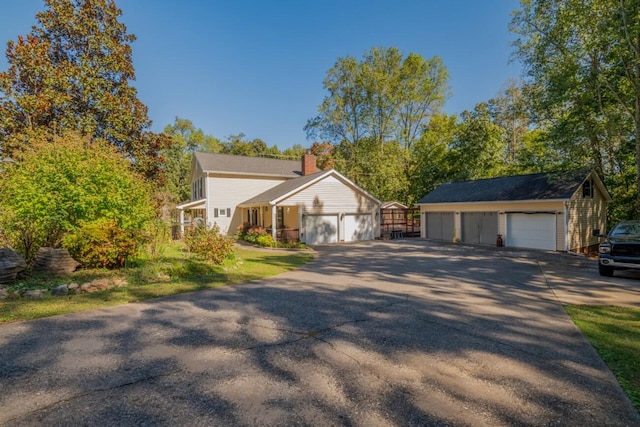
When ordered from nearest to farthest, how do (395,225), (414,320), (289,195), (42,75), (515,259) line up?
1. (414,320)
2. (515,259)
3. (42,75)
4. (289,195)
5. (395,225)

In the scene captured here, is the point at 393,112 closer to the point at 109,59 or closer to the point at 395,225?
the point at 395,225

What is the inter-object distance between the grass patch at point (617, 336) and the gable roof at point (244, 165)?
2285 cm

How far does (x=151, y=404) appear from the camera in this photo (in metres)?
3.16

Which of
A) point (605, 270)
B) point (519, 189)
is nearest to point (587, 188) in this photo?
point (519, 189)

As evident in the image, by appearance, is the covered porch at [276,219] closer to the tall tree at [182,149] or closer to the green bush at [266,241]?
the green bush at [266,241]

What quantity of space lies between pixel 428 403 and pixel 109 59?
72.4 ft

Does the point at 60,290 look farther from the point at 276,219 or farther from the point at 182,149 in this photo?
the point at 182,149

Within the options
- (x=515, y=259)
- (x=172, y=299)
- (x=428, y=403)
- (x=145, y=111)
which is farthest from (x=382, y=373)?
(x=145, y=111)

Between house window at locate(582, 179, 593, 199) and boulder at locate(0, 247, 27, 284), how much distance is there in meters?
23.9

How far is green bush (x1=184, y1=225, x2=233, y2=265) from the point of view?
11231 millimetres

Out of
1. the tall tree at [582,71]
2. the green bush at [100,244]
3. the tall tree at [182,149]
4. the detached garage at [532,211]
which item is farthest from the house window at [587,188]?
the tall tree at [182,149]

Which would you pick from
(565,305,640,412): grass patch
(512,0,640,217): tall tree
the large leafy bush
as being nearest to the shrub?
the large leafy bush

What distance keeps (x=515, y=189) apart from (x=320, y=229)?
1219 centimetres

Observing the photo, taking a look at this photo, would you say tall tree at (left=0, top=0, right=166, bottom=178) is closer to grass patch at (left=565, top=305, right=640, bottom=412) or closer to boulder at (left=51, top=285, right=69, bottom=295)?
boulder at (left=51, top=285, right=69, bottom=295)
